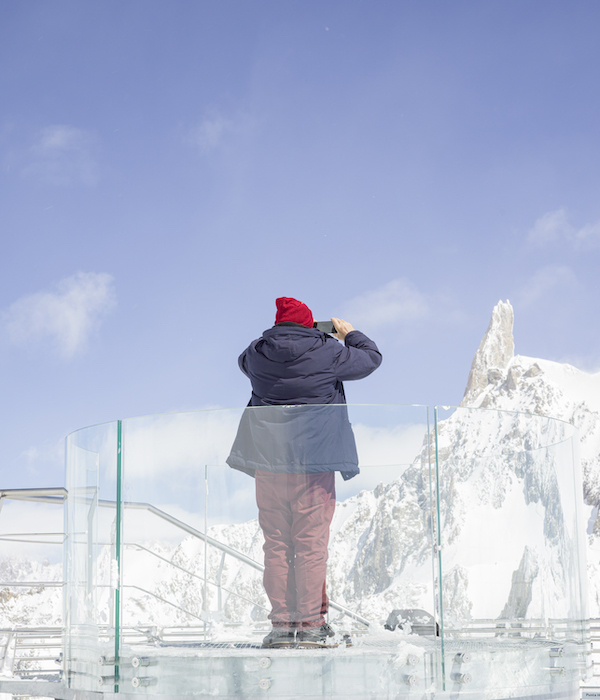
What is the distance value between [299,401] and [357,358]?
28 centimetres

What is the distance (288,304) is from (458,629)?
4.19 feet

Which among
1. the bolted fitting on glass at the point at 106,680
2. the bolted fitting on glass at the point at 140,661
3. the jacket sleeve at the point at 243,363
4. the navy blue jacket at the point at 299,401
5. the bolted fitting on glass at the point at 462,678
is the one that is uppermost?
the jacket sleeve at the point at 243,363

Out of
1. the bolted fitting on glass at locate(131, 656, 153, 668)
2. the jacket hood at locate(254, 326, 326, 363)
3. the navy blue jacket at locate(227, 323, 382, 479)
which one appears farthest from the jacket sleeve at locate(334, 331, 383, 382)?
the bolted fitting on glass at locate(131, 656, 153, 668)

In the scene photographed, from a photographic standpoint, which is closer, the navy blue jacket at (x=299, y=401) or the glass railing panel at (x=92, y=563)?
the navy blue jacket at (x=299, y=401)

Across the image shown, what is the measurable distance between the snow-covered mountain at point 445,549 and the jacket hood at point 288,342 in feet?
1.77

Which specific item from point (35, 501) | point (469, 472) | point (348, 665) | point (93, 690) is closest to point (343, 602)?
point (348, 665)

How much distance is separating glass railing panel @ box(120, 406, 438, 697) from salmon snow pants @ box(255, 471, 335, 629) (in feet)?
0.06

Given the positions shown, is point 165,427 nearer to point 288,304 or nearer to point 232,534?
point 232,534

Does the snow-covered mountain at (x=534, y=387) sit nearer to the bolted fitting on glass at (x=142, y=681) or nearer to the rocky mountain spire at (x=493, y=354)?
the rocky mountain spire at (x=493, y=354)

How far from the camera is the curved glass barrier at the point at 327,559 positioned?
97.7 inches

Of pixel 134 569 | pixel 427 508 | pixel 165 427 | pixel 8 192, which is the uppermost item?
pixel 8 192

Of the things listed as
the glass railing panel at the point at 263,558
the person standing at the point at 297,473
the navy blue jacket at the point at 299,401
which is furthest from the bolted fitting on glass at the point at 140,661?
the navy blue jacket at the point at 299,401

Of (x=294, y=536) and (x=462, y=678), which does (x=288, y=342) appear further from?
(x=462, y=678)

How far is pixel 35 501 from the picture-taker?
3830 mm
